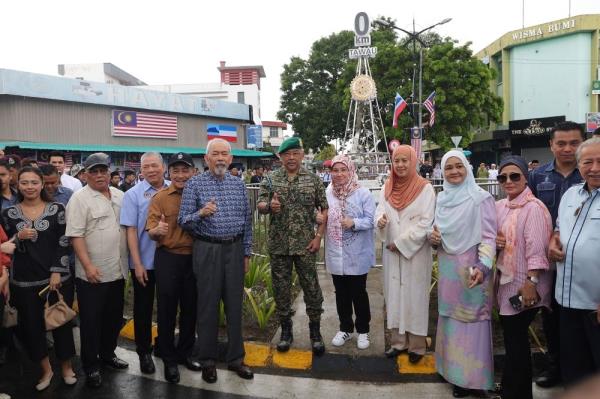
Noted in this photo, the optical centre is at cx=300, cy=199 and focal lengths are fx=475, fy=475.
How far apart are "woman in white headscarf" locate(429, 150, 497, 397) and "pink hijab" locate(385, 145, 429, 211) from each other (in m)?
0.38

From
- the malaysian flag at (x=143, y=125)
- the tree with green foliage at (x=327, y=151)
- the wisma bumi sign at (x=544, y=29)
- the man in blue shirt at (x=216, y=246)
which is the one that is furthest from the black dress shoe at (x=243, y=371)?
the tree with green foliage at (x=327, y=151)

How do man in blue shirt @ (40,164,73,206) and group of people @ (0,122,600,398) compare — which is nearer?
group of people @ (0,122,600,398)

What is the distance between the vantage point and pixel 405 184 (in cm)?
416

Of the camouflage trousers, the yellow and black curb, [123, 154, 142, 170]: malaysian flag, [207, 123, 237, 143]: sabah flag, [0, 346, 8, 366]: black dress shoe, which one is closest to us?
the yellow and black curb

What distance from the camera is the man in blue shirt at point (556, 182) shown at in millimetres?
3785

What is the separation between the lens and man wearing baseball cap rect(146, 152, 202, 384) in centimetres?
400

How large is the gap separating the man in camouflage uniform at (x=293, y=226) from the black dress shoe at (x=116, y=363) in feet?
4.65

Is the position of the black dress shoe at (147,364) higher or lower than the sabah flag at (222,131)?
lower

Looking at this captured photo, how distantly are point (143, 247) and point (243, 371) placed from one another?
4.58ft

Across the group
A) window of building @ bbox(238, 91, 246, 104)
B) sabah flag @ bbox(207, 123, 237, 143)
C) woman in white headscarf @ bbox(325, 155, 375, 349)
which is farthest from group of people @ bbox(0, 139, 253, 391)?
window of building @ bbox(238, 91, 246, 104)

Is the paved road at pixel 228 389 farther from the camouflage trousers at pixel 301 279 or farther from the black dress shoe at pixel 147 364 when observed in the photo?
the camouflage trousers at pixel 301 279

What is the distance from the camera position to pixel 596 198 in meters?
2.93

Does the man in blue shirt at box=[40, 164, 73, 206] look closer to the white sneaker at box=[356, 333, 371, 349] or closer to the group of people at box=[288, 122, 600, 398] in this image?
the group of people at box=[288, 122, 600, 398]

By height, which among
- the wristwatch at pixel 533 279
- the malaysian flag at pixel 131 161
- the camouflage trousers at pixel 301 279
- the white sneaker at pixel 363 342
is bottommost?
the white sneaker at pixel 363 342
